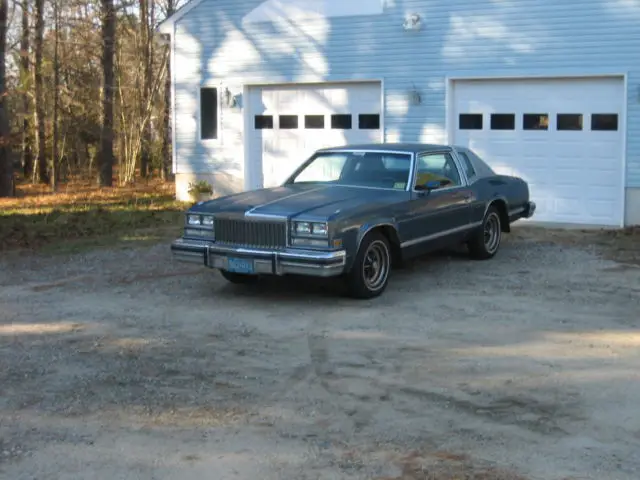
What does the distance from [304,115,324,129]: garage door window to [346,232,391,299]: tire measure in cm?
823

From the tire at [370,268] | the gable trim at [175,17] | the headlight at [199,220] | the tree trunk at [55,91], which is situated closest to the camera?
the tire at [370,268]

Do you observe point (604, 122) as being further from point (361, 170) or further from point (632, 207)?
point (361, 170)

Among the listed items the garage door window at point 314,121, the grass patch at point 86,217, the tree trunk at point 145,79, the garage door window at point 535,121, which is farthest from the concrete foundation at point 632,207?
the tree trunk at point 145,79

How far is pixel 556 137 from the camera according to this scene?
49.4ft

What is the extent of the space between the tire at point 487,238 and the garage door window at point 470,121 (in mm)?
4338

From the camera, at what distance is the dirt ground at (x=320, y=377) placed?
4930 mm

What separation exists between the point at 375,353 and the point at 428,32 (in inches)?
393

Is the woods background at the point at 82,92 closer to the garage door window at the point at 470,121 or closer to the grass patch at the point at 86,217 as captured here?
the grass patch at the point at 86,217

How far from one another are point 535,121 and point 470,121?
1165 mm

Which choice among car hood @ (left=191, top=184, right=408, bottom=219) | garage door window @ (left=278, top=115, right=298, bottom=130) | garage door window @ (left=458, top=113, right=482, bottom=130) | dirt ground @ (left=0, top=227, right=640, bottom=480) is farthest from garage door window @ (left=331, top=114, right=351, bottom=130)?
car hood @ (left=191, top=184, right=408, bottom=219)

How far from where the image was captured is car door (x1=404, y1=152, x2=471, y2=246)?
9.72 m

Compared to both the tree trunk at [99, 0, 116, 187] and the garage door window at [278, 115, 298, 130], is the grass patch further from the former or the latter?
the garage door window at [278, 115, 298, 130]

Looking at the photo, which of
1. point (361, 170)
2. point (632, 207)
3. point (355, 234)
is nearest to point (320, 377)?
point (355, 234)

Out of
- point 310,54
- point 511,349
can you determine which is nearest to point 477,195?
point 511,349
